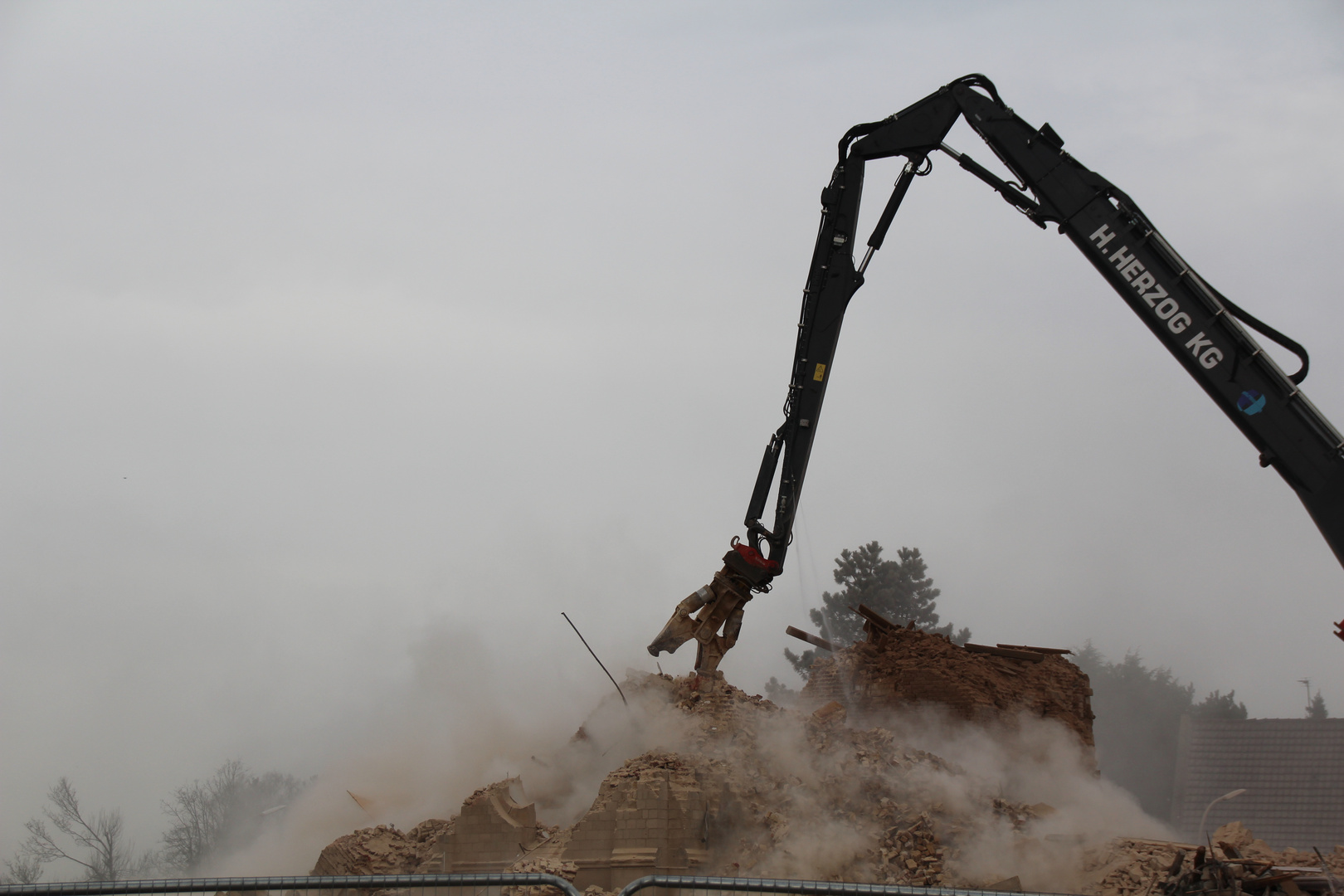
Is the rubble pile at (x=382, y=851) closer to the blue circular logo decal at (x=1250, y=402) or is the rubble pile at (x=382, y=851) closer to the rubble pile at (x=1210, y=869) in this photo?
the rubble pile at (x=1210, y=869)

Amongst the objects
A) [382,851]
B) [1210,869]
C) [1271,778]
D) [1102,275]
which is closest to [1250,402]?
[1102,275]

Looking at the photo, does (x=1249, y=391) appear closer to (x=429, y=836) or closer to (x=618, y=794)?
(x=618, y=794)

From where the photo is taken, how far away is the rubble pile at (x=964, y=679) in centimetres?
1694

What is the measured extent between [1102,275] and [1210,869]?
6.17m

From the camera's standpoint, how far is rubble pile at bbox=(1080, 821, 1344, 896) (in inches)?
385

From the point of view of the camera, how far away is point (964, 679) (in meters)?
17.0

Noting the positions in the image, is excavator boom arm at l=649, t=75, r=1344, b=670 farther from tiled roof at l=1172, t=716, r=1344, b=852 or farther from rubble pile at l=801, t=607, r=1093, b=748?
tiled roof at l=1172, t=716, r=1344, b=852

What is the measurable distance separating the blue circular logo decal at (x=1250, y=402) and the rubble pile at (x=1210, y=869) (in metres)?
4.28

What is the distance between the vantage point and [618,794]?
490 inches

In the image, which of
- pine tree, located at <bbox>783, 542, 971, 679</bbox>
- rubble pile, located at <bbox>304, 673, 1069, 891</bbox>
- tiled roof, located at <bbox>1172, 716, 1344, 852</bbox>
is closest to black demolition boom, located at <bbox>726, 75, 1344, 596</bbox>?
rubble pile, located at <bbox>304, 673, 1069, 891</bbox>

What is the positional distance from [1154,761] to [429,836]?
4356cm

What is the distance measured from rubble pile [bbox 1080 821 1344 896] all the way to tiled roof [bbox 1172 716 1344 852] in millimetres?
13786

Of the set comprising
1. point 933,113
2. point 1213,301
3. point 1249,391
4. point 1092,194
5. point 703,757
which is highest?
point 933,113

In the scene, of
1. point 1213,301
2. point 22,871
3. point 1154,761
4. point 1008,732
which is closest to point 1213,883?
point 1213,301
